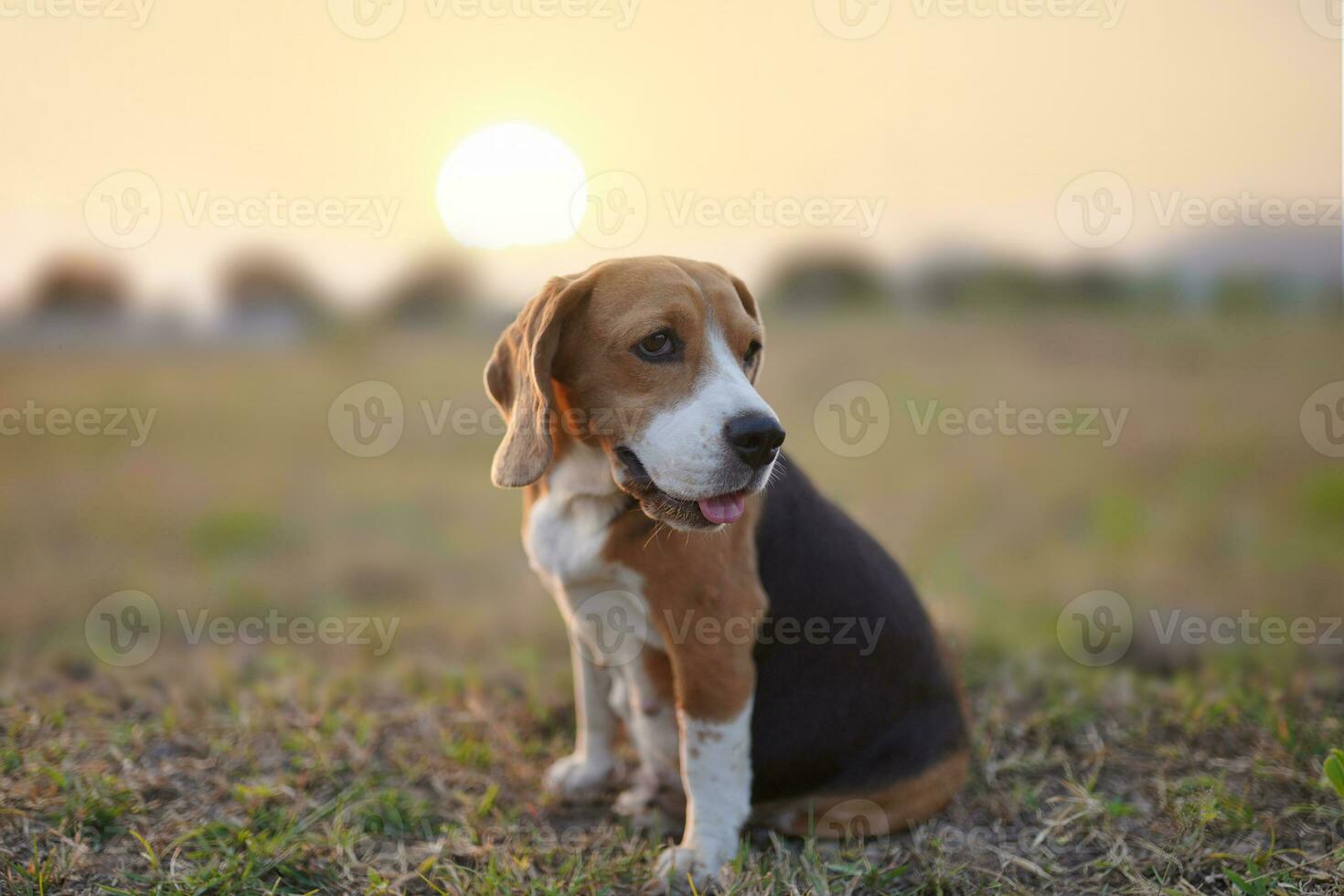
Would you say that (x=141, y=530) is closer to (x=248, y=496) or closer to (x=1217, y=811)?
(x=248, y=496)

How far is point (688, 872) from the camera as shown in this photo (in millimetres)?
3658

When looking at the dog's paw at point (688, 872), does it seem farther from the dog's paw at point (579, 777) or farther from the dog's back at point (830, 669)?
the dog's paw at point (579, 777)

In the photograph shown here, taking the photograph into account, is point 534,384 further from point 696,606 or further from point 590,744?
point 590,744

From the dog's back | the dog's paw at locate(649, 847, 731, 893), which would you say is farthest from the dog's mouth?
the dog's paw at locate(649, 847, 731, 893)

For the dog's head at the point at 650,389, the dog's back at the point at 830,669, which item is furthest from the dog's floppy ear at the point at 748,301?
the dog's back at the point at 830,669

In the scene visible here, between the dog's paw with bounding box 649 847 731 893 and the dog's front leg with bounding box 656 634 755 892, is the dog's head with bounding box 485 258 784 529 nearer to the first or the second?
the dog's front leg with bounding box 656 634 755 892

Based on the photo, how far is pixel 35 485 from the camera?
9750mm

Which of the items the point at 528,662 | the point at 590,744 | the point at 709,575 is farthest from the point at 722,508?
the point at 528,662

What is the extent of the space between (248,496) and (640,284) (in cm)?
820

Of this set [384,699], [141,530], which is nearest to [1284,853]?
[384,699]

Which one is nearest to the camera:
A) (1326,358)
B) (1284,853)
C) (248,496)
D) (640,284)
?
(640,284)

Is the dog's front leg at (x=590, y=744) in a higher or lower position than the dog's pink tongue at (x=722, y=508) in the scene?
lower

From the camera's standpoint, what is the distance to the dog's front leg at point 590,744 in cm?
448

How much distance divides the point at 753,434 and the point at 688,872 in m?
1.73
